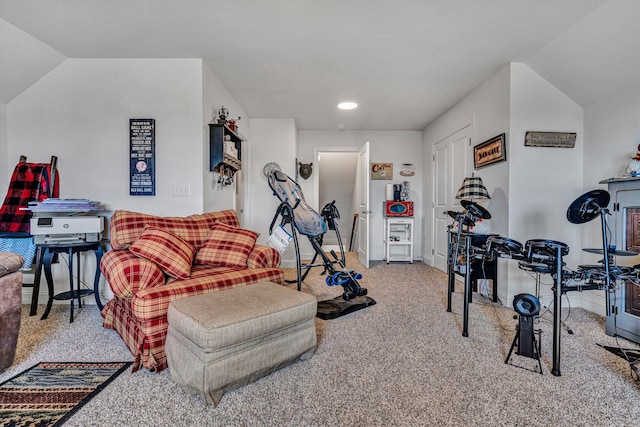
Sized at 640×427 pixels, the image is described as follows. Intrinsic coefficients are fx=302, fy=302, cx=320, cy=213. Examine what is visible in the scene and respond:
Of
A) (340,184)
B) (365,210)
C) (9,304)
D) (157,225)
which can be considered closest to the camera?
(9,304)

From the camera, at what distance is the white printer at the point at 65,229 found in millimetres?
2316

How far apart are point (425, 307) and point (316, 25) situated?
100 inches

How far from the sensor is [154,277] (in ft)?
6.00

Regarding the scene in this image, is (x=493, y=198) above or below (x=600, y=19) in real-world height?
below

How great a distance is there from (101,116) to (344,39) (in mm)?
2314

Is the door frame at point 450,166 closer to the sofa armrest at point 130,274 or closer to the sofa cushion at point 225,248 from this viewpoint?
the sofa cushion at point 225,248

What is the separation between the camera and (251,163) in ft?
15.1

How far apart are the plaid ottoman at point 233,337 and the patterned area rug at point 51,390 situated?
0.42 metres

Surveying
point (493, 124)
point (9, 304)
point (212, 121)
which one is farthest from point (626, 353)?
point (212, 121)

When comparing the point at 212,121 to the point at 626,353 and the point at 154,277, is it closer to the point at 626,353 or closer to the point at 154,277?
the point at 154,277

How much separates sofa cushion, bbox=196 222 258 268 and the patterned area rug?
814mm

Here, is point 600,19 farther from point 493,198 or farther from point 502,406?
point 502,406

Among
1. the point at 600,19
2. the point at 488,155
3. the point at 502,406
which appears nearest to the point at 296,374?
the point at 502,406

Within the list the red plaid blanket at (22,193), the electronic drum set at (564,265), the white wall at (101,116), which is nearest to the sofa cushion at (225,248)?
the white wall at (101,116)
